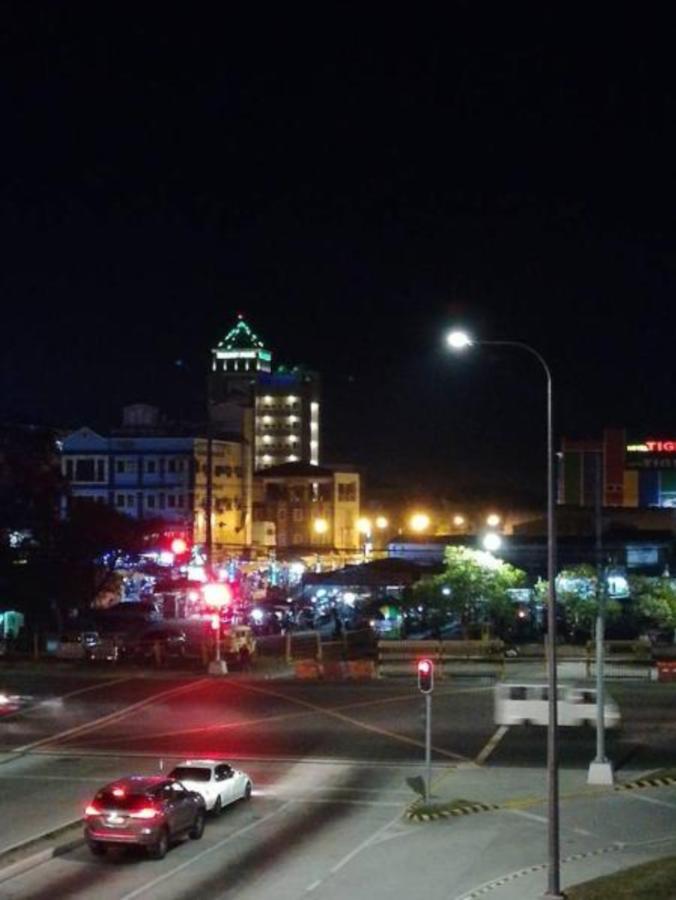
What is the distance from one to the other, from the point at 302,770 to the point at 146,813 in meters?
9.74

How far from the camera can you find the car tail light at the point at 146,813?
23.8 metres

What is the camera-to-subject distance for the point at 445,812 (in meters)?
27.5

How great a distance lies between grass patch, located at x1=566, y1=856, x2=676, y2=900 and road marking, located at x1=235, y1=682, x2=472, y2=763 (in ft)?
41.5

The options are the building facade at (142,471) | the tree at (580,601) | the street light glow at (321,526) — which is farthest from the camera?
the street light glow at (321,526)

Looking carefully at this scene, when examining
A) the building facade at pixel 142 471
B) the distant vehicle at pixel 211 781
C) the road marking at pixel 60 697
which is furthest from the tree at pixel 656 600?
the building facade at pixel 142 471

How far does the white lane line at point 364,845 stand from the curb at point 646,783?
17.1ft

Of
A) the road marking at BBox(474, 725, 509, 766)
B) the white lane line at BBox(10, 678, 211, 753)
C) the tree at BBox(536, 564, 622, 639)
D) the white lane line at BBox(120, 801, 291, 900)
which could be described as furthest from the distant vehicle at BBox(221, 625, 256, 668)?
the white lane line at BBox(120, 801, 291, 900)

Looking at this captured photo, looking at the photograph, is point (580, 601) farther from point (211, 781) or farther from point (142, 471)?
point (142, 471)

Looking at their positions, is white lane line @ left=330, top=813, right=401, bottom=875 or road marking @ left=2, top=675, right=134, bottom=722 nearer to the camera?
white lane line @ left=330, top=813, right=401, bottom=875

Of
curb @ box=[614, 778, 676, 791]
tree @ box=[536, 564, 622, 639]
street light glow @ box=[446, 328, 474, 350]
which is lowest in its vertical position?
curb @ box=[614, 778, 676, 791]

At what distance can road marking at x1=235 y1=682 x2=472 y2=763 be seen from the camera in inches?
1391

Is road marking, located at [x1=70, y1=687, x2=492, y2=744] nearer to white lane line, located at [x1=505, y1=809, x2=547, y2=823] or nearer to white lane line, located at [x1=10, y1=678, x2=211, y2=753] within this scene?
white lane line, located at [x1=10, y1=678, x2=211, y2=753]

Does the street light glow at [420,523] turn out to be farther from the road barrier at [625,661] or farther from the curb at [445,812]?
the curb at [445,812]

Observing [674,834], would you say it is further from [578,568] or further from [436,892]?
[578,568]
